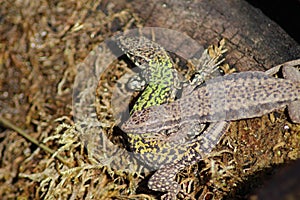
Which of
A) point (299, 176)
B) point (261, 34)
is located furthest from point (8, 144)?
point (299, 176)

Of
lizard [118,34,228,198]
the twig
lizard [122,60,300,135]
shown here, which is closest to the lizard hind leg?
lizard [122,60,300,135]

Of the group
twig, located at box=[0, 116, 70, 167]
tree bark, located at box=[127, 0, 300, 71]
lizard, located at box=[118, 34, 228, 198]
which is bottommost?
twig, located at box=[0, 116, 70, 167]

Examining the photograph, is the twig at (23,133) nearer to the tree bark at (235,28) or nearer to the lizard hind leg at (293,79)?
the tree bark at (235,28)

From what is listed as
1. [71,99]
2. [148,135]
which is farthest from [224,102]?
[71,99]

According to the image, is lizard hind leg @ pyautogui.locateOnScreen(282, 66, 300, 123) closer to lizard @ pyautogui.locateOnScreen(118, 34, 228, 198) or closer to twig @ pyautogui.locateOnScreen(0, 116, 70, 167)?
lizard @ pyautogui.locateOnScreen(118, 34, 228, 198)

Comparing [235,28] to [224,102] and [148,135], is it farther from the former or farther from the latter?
[148,135]

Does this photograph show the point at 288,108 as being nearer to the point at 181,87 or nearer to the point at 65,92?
the point at 181,87
